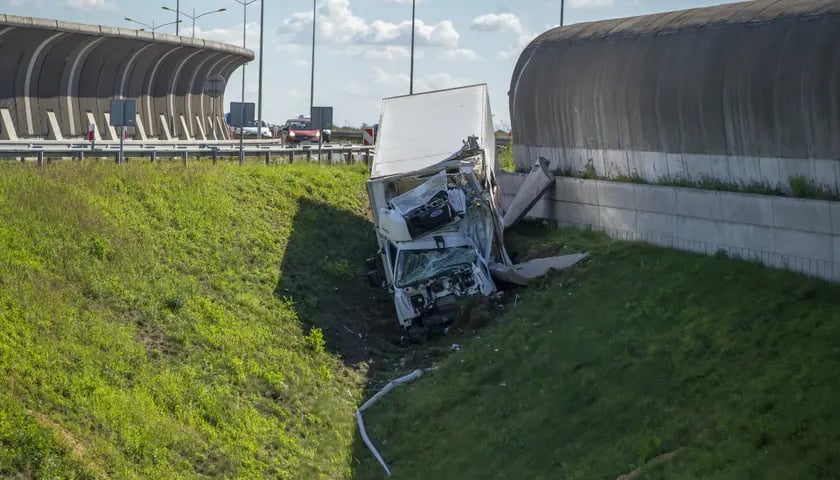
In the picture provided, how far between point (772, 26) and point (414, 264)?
25.8 feet

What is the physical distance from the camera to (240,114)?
34.7m

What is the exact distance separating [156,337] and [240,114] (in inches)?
626

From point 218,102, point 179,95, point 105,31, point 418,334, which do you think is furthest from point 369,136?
point 218,102

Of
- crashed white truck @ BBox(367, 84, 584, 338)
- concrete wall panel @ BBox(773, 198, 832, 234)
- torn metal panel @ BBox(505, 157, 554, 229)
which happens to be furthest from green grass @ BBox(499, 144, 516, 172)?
concrete wall panel @ BBox(773, 198, 832, 234)

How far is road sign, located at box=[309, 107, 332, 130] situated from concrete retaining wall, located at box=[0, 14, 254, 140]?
10.1 meters

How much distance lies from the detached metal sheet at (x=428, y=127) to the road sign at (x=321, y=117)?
6.30m

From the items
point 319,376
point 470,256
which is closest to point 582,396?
point 319,376

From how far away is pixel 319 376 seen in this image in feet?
70.5

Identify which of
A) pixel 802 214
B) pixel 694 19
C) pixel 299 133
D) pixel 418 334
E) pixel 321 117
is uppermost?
pixel 694 19

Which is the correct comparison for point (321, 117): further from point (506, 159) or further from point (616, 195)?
point (616, 195)

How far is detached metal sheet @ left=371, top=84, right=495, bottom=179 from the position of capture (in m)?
27.3

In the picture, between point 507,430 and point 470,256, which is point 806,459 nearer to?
point 507,430

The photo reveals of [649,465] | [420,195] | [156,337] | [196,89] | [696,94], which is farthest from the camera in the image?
[196,89]

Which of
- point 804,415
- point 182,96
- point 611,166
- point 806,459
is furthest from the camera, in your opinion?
point 182,96
